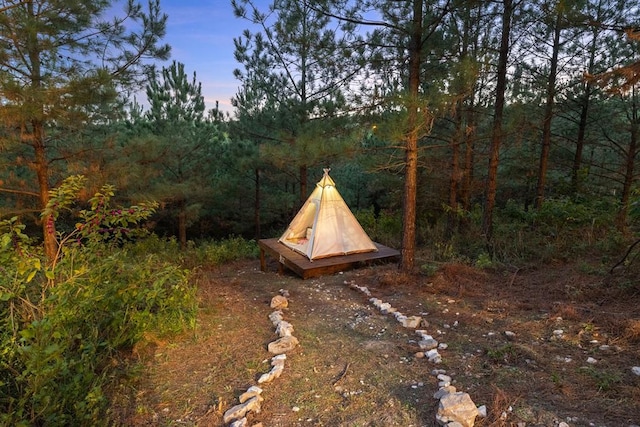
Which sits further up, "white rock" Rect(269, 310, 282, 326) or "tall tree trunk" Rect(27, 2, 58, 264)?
"tall tree trunk" Rect(27, 2, 58, 264)

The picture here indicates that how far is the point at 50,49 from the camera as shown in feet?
17.3

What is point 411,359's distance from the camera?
309 cm

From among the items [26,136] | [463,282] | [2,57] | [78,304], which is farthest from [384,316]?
[2,57]

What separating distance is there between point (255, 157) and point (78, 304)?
877 cm

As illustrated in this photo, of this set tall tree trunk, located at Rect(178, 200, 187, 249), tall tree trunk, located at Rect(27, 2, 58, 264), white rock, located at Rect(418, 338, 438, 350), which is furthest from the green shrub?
white rock, located at Rect(418, 338, 438, 350)

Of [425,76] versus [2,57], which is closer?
[2,57]

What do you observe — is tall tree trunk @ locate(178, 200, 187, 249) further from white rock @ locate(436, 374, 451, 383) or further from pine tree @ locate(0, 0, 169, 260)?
white rock @ locate(436, 374, 451, 383)

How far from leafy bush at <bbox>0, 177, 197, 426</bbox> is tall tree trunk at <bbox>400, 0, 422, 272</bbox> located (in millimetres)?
3141

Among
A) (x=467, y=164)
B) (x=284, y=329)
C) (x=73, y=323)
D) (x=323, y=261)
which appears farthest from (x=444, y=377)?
(x=467, y=164)

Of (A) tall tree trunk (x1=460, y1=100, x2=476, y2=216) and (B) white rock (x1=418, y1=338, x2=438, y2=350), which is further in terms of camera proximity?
(A) tall tree trunk (x1=460, y1=100, x2=476, y2=216)

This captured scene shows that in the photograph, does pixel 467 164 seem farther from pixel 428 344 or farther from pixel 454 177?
pixel 428 344

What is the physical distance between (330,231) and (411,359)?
3.87m

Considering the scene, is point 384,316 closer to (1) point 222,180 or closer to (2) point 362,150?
(2) point 362,150

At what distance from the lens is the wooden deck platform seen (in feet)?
20.3
